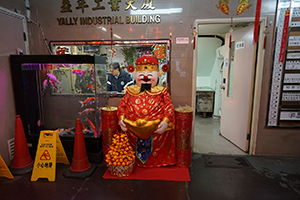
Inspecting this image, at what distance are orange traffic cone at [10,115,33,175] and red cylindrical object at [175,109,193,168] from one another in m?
2.00

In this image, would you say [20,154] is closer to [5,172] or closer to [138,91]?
[5,172]

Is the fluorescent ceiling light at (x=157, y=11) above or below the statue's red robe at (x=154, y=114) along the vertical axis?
above

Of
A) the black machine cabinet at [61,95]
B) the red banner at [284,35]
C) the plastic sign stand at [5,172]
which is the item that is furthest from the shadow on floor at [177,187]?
the red banner at [284,35]

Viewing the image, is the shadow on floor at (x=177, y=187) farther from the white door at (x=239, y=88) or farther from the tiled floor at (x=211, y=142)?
the white door at (x=239, y=88)

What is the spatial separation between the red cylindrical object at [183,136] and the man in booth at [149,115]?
73 mm

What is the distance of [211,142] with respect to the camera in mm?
3324

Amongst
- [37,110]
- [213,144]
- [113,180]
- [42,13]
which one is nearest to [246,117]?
[213,144]

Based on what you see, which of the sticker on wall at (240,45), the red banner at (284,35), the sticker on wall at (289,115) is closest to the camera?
the red banner at (284,35)

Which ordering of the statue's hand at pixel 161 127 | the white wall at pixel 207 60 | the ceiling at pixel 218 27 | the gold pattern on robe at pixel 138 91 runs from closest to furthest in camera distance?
1. the statue's hand at pixel 161 127
2. the gold pattern on robe at pixel 138 91
3. the ceiling at pixel 218 27
4. the white wall at pixel 207 60

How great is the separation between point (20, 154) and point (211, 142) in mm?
3048

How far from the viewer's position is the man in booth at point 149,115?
87.7 inches

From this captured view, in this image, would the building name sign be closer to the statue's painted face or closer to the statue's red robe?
the statue's painted face

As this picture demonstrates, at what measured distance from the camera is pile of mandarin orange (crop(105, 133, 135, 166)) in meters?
2.14

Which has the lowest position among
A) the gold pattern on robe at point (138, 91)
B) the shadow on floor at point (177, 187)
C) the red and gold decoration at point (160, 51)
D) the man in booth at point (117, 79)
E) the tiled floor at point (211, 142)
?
the shadow on floor at point (177, 187)
